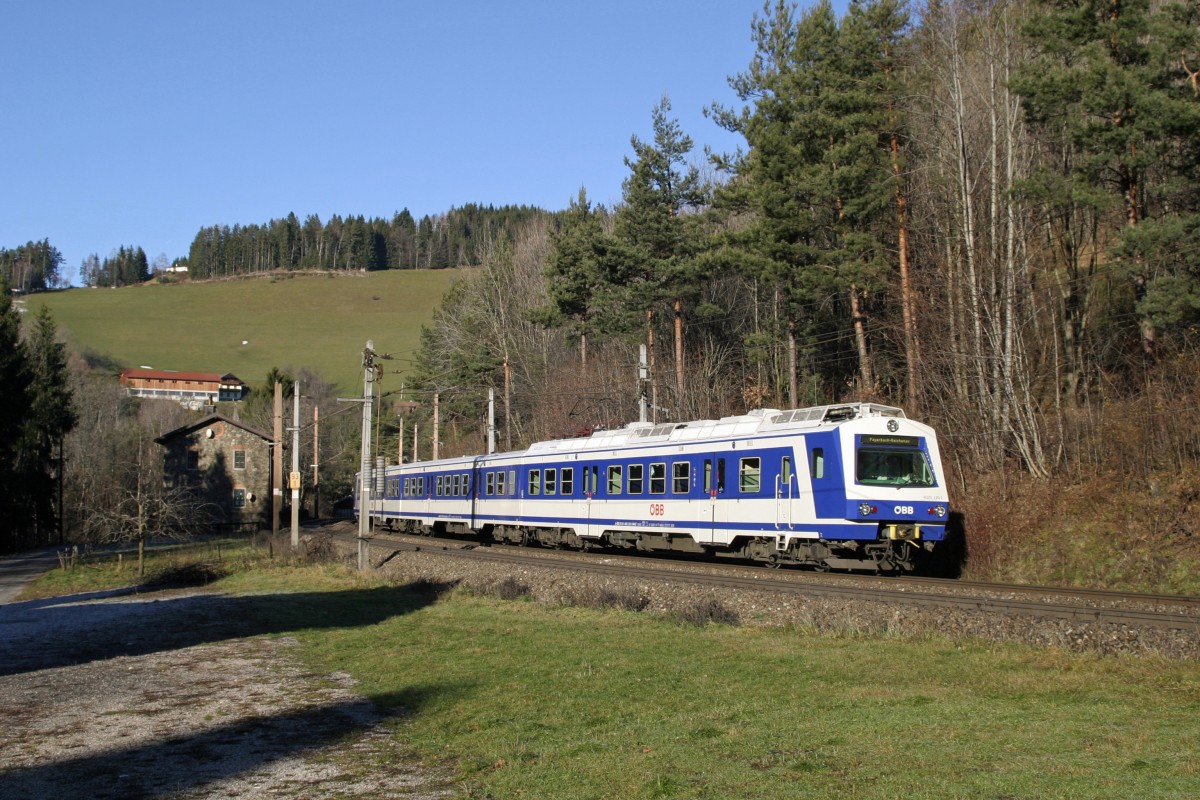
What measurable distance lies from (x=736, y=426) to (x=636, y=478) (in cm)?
358

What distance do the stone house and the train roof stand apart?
39.0m

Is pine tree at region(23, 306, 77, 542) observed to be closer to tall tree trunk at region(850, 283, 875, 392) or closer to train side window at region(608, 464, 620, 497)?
train side window at region(608, 464, 620, 497)

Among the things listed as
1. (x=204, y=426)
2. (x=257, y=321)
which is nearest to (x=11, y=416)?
(x=204, y=426)

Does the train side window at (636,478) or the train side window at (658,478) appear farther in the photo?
the train side window at (636,478)

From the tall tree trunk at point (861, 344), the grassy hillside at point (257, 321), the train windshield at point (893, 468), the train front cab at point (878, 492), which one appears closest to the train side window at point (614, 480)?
the train front cab at point (878, 492)

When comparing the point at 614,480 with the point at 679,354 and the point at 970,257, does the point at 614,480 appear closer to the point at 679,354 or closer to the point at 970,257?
the point at 970,257

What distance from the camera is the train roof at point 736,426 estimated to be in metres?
19.1

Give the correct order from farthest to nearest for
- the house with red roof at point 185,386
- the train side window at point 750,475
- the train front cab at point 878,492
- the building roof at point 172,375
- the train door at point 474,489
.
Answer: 1. the building roof at point 172,375
2. the house with red roof at point 185,386
3. the train door at point 474,489
4. the train side window at point 750,475
5. the train front cab at point 878,492

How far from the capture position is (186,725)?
9.03 meters

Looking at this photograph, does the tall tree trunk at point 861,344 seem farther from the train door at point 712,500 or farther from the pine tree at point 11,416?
the pine tree at point 11,416

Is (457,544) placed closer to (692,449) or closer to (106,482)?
(692,449)

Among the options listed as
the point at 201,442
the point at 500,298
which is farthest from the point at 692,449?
the point at 201,442

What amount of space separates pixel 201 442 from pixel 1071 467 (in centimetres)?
Answer: 5176

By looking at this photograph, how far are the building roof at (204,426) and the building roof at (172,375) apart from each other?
4632cm
